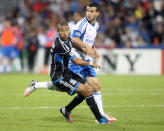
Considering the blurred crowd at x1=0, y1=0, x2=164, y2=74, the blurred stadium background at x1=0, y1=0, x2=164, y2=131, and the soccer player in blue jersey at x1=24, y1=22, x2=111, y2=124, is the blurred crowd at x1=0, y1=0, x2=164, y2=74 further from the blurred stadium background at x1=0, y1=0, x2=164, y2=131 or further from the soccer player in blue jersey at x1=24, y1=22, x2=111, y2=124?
the soccer player in blue jersey at x1=24, y1=22, x2=111, y2=124

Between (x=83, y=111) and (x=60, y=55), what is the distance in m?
1.98

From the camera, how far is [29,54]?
21.0m

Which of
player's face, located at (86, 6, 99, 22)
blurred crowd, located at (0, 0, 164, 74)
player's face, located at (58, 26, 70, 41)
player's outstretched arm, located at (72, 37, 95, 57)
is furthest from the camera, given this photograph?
blurred crowd, located at (0, 0, 164, 74)

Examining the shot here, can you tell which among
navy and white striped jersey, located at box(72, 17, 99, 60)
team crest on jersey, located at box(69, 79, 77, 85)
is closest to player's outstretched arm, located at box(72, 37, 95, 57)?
navy and white striped jersey, located at box(72, 17, 99, 60)

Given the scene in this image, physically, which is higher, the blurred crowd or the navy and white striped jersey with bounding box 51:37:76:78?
the navy and white striped jersey with bounding box 51:37:76:78

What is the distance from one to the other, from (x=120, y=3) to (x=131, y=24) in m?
1.39

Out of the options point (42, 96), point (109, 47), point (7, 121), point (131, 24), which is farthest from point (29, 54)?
point (7, 121)

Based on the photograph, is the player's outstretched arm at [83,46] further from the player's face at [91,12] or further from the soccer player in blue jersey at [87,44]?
the player's face at [91,12]

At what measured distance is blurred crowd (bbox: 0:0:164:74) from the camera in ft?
67.9

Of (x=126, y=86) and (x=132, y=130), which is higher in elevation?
(x=132, y=130)

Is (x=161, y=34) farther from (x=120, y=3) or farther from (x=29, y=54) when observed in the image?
(x=29, y=54)

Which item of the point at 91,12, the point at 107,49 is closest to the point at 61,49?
the point at 91,12

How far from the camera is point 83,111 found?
9148mm

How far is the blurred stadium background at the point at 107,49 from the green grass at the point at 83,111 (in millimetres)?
28
